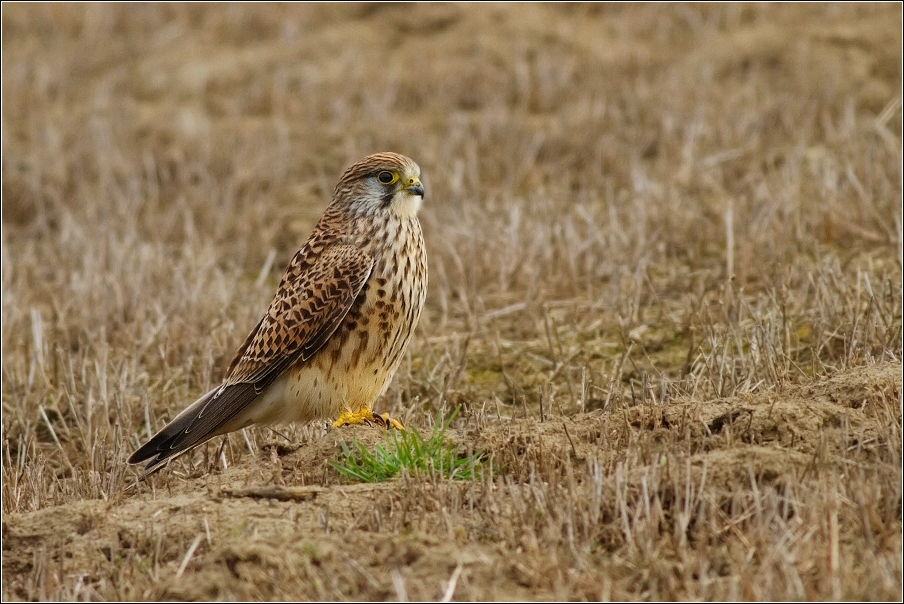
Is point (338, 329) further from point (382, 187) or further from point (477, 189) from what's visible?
point (477, 189)

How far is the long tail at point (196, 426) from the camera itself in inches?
211

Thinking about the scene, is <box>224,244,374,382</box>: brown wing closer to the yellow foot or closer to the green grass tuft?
the yellow foot

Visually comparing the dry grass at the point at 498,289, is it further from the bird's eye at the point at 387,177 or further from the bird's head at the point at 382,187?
the bird's eye at the point at 387,177

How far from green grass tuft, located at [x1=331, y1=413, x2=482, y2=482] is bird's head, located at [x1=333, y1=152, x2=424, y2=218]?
48.5 inches

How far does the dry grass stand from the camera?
397 cm

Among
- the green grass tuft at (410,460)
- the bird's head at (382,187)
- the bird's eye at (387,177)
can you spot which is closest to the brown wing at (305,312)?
the bird's head at (382,187)

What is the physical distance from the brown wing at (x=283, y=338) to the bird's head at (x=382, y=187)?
243 mm

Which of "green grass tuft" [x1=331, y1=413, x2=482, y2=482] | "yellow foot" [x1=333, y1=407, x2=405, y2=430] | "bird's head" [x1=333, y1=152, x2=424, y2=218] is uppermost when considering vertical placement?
"bird's head" [x1=333, y1=152, x2=424, y2=218]

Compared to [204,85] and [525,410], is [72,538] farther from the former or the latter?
[204,85]

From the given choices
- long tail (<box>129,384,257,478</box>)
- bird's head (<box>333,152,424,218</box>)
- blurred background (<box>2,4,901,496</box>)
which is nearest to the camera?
long tail (<box>129,384,257,478</box>)

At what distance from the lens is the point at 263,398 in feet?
18.7

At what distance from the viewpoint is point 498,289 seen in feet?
25.5

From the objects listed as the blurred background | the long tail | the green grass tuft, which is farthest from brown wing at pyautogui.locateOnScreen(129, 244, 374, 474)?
the green grass tuft

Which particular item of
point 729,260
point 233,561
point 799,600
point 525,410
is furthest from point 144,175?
point 799,600
